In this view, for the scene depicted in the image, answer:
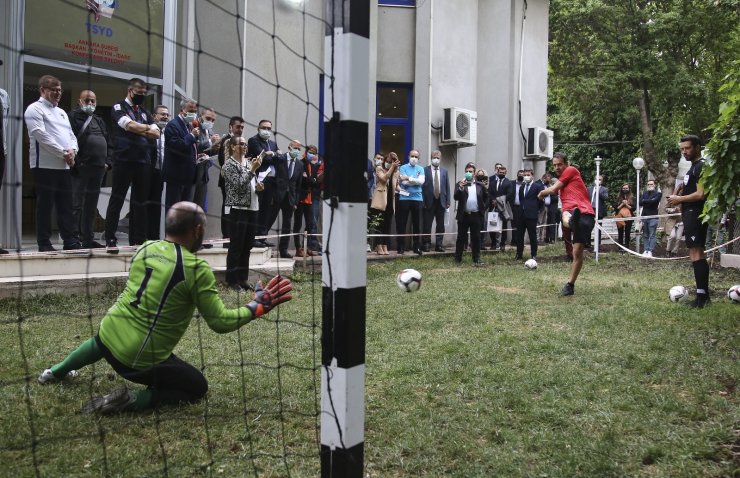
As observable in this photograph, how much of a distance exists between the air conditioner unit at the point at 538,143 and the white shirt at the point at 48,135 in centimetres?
1326

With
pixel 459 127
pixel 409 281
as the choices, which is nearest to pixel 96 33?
pixel 409 281

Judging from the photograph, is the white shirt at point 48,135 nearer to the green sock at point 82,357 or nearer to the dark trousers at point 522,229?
the green sock at point 82,357

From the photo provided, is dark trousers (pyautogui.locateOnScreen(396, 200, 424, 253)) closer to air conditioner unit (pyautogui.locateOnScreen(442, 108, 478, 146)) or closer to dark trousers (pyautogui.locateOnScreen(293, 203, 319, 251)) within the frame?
air conditioner unit (pyautogui.locateOnScreen(442, 108, 478, 146))

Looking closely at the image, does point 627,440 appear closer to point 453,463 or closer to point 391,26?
point 453,463

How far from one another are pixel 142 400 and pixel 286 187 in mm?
6874

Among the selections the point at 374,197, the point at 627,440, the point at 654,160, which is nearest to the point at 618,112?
the point at 654,160

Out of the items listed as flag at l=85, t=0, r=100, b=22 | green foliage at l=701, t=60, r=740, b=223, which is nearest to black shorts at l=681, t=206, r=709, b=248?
green foliage at l=701, t=60, r=740, b=223

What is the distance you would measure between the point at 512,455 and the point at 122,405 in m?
2.37

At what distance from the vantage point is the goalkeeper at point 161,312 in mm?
4043

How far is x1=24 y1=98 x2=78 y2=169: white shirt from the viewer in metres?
7.23

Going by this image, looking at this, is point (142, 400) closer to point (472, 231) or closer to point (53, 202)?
point (53, 202)

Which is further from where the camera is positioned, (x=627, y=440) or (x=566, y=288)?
(x=566, y=288)

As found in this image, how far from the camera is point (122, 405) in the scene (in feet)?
13.6

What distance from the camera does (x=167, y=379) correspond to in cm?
427
